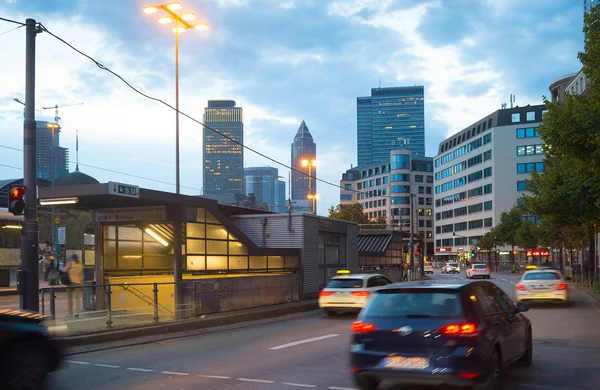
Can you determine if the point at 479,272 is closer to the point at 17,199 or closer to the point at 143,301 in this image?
the point at 143,301

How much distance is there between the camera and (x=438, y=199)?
5241 inches

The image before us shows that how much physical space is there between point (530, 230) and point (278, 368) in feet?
220

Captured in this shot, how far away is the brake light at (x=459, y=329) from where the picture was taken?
7699 mm

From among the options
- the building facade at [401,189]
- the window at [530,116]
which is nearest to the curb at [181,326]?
the window at [530,116]

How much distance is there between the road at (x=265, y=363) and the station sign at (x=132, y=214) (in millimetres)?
4924

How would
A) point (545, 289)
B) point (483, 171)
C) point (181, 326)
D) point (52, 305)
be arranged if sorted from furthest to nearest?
point (483, 171)
point (545, 289)
point (181, 326)
point (52, 305)

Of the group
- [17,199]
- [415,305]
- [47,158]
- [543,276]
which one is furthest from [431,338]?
[47,158]

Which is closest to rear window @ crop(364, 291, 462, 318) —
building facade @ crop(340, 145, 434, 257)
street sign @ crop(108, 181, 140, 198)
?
street sign @ crop(108, 181, 140, 198)

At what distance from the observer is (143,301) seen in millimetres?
16969

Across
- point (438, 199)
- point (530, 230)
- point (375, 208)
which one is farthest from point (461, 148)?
point (530, 230)

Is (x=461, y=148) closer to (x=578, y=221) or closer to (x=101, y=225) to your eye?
(x=578, y=221)

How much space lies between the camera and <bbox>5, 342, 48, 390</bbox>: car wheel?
7.68m

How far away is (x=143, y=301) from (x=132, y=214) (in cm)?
403

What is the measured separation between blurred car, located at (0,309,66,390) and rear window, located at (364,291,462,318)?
4.22m
